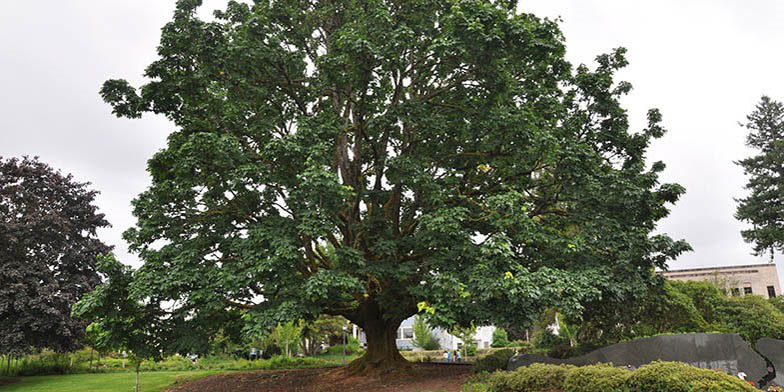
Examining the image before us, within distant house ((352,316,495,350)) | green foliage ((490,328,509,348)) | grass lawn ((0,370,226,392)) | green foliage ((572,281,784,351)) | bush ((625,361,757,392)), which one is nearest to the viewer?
bush ((625,361,757,392))

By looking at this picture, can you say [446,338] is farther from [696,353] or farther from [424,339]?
[696,353]

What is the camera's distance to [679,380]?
299 inches

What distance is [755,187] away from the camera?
35.9 metres

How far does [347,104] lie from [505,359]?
370 inches

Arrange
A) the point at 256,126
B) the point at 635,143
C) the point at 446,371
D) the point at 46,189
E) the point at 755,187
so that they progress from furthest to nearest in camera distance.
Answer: the point at 755,187
the point at 46,189
the point at 446,371
the point at 635,143
the point at 256,126

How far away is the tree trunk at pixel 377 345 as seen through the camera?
15.3 m

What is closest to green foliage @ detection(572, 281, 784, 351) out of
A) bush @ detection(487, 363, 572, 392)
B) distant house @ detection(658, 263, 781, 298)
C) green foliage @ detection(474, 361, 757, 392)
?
bush @ detection(487, 363, 572, 392)

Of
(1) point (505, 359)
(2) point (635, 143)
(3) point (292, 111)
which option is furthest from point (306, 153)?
(2) point (635, 143)

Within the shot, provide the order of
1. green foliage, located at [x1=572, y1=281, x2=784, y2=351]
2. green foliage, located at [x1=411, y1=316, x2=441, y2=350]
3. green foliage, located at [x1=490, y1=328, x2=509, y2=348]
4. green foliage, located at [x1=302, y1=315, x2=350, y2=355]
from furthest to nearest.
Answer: green foliage, located at [x1=490, y1=328, x2=509, y2=348], green foliage, located at [x1=411, y1=316, x2=441, y2=350], green foliage, located at [x1=302, y1=315, x2=350, y2=355], green foliage, located at [x1=572, y1=281, x2=784, y2=351]

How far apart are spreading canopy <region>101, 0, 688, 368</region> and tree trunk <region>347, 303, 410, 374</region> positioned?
0.86ft

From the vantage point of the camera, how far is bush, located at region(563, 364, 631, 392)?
27.7ft

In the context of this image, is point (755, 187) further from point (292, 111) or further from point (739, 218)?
point (292, 111)

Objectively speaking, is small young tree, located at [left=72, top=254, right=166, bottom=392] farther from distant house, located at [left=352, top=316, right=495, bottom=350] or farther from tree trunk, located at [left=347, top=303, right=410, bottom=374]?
distant house, located at [left=352, top=316, right=495, bottom=350]

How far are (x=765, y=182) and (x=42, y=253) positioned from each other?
47.3 meters
